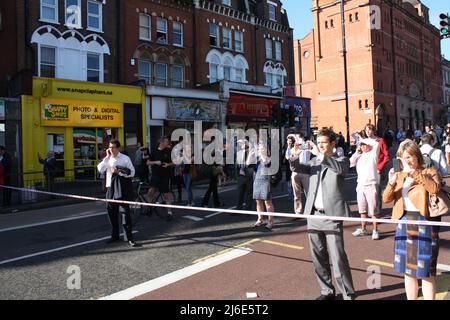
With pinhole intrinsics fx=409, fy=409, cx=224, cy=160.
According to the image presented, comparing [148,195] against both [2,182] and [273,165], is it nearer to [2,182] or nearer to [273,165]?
[273,165]

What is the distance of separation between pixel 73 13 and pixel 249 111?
1231 centimetres

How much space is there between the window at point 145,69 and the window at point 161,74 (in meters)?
0.48

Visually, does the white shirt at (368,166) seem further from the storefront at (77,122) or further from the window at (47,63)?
the window at (47,63)

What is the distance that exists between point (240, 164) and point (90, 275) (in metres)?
4.68

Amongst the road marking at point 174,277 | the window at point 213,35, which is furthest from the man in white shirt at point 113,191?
the window at point 213,35

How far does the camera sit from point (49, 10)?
64.3ft

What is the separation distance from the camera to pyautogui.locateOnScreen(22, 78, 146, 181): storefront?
57.8ft

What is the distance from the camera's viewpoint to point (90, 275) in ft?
18.4

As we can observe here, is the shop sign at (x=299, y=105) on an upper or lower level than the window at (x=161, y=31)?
lower

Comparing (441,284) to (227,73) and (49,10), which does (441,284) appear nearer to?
(49,10)

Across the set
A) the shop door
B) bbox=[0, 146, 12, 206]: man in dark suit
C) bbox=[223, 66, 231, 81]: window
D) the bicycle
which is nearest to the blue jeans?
the bicycle

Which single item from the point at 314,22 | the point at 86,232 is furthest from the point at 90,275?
the point at 314,22

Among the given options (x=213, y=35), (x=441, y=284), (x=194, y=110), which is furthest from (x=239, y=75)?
(x=441, y=284)

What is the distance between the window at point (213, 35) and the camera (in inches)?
1059
